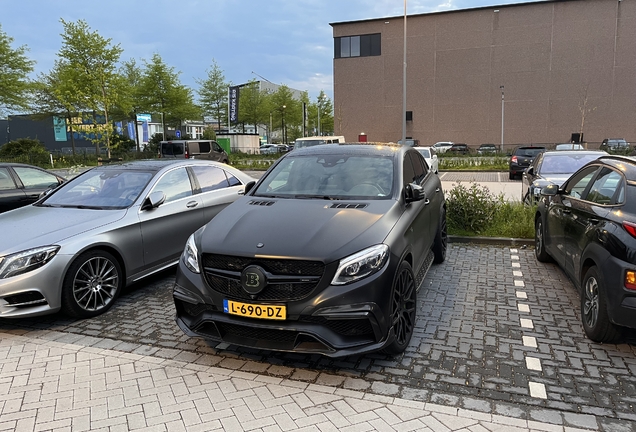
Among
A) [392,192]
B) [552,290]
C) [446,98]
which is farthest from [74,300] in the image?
[446,98]

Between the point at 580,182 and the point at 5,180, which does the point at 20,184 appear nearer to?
the point at 5,180

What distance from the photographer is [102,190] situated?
19.4 ft

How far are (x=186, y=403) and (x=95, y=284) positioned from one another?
2.28 m

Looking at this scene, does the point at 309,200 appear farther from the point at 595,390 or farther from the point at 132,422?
the point at 595,390

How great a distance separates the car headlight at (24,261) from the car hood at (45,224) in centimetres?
6

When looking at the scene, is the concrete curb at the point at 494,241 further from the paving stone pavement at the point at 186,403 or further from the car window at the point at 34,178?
the car window at the point at 34,178

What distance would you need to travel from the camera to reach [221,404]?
3295mm

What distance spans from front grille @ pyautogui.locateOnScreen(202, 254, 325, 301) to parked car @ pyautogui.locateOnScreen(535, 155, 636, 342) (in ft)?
7.67

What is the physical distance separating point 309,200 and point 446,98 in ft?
146

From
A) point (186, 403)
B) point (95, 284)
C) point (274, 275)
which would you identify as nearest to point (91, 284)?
point (95, 284)

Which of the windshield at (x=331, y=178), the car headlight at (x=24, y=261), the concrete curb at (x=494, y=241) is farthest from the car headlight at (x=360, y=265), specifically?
the concrete curb at (x=494, y=241)

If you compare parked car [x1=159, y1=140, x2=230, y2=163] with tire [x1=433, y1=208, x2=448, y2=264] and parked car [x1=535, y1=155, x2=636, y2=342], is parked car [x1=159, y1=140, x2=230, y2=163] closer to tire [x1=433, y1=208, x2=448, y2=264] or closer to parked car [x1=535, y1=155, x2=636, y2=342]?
tire [x1=433, y1=208, x2=448, y2=264]

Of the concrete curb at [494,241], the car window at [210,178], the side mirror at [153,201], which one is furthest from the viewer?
the concrete curb at [494,241]

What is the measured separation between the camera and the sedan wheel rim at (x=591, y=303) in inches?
159
